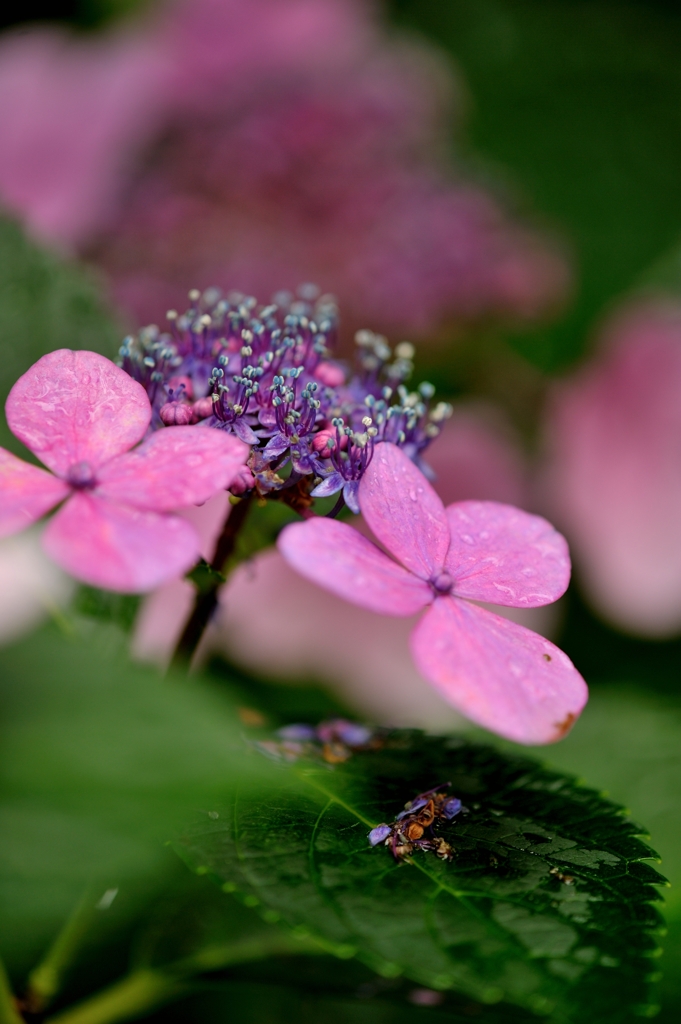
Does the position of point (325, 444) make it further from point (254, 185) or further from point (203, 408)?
point (254, 185)

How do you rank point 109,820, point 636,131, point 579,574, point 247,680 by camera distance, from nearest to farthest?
point 109,820 → point 247,680 → point 579,574 → point 636,131

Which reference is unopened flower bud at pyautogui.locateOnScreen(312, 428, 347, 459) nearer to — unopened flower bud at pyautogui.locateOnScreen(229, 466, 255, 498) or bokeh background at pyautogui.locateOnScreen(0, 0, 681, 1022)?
unopened flower bud at pyautogui.locateOnScreen(229, 466, 255, 498)

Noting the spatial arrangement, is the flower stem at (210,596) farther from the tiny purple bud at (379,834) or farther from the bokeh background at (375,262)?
the bokeh background at (375,262)

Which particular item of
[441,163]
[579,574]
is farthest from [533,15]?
[579,574]

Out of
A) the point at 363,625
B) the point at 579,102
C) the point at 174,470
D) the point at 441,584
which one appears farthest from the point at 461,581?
the point at 579,102

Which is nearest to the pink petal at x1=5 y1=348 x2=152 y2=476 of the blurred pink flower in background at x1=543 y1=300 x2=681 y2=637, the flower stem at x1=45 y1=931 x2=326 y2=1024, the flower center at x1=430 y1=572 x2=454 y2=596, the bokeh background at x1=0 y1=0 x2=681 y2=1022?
the flower center at x1=430 y1=572 x2=454 y2=596

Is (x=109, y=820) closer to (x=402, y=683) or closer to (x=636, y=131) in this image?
(x=402, y=683)
